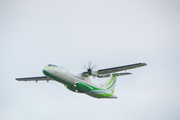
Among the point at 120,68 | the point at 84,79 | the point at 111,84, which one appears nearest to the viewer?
the point at 120,68

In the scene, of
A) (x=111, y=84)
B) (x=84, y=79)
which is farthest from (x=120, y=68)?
(x=111, y=84)

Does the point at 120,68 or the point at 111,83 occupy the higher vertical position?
the point at 120,68

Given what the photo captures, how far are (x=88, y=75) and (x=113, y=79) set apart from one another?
5.55 m

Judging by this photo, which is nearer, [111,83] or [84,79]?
[84,79]

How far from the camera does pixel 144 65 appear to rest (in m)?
26.4

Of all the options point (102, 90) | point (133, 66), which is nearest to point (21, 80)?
point (102, 90)

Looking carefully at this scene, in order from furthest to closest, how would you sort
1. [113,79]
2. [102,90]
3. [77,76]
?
[113,79] < [102,90] < [77,76]

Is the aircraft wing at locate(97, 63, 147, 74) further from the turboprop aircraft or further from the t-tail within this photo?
the t-tail

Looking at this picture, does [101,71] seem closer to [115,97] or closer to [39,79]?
[115,97]

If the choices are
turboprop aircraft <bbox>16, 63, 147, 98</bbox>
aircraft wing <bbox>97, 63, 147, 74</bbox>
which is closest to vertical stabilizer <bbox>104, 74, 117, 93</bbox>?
turboprop aircraft <bbox>16, 63, 147, 98</bbox>

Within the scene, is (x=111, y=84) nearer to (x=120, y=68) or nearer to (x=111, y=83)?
(x=111, y=83)

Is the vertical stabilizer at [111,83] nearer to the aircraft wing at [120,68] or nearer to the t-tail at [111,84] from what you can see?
the t-tail at [111,84]

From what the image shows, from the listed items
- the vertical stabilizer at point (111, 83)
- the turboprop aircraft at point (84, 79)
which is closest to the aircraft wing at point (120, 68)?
the turboprop aircraft at point (84, 79)

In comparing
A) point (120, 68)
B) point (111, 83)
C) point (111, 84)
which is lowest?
point (111, 84)
